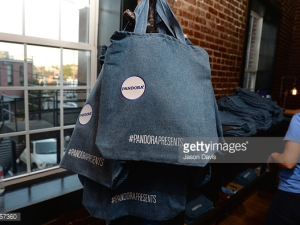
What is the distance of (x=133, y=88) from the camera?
0.72 m

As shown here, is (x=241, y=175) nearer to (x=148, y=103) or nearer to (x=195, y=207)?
(x=195, y=207)

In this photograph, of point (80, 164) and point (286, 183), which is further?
point (286, 183)

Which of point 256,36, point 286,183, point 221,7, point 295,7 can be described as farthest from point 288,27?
point 286,183

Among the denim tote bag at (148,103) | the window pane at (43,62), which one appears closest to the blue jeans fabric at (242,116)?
the denim tote bag at (148,103)

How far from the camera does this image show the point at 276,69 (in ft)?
13.9

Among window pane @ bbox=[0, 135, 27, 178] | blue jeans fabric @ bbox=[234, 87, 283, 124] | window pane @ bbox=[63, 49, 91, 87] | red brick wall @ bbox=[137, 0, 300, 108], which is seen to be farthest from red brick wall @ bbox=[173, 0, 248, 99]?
window pane @ bbox=[0, 135, 27, 178]

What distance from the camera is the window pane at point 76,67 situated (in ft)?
6.03

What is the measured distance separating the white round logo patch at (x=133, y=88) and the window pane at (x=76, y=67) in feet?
4.15

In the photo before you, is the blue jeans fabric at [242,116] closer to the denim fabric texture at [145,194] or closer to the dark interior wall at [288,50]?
the denim fabric texture at [145,194]

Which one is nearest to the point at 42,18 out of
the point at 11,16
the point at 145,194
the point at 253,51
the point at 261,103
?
the point at 11,16

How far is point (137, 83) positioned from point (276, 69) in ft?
14.2

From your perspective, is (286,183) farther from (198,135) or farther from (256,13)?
(256,13)

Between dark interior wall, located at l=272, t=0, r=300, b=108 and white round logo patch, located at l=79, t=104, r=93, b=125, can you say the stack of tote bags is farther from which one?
dark interior wall, located at l=272, t=0, r=300, b=108

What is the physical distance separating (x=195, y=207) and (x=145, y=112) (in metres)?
1.62
